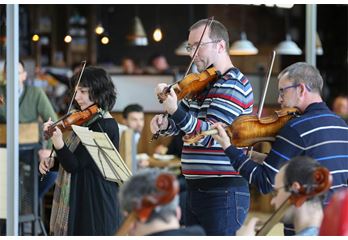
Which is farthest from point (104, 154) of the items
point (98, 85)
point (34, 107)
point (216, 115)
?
point (34, 107)

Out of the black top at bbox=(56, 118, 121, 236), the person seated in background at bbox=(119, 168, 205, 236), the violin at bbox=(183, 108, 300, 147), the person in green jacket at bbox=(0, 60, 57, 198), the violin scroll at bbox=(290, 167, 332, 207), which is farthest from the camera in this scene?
the person in green jacket at bbox=(0, 60, 57, 198)

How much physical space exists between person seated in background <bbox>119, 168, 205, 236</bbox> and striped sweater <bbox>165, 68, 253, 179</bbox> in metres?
0.95

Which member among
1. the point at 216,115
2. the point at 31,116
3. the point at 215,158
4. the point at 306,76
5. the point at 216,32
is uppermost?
the point at 216,32

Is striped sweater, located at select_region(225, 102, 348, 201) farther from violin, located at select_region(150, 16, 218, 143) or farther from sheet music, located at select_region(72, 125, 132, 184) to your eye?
sheet music, located at select_region(72, 125, 132, 184)

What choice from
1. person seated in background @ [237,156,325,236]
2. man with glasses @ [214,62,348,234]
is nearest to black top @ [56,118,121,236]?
man with glasses @ [214,62,348,234]

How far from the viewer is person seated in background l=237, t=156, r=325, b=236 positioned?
249 centimetres

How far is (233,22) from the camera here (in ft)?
39.4

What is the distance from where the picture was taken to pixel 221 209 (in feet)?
11.1

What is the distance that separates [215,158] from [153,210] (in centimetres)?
111

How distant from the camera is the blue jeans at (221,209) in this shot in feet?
11.1

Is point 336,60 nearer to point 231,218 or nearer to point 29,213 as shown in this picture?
point 29,213

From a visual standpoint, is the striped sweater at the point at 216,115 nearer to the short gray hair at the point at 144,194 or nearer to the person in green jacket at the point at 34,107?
the short gray hair at the point at 144,194

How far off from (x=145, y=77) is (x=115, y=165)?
452cm

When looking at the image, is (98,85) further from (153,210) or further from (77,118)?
(153,210)
